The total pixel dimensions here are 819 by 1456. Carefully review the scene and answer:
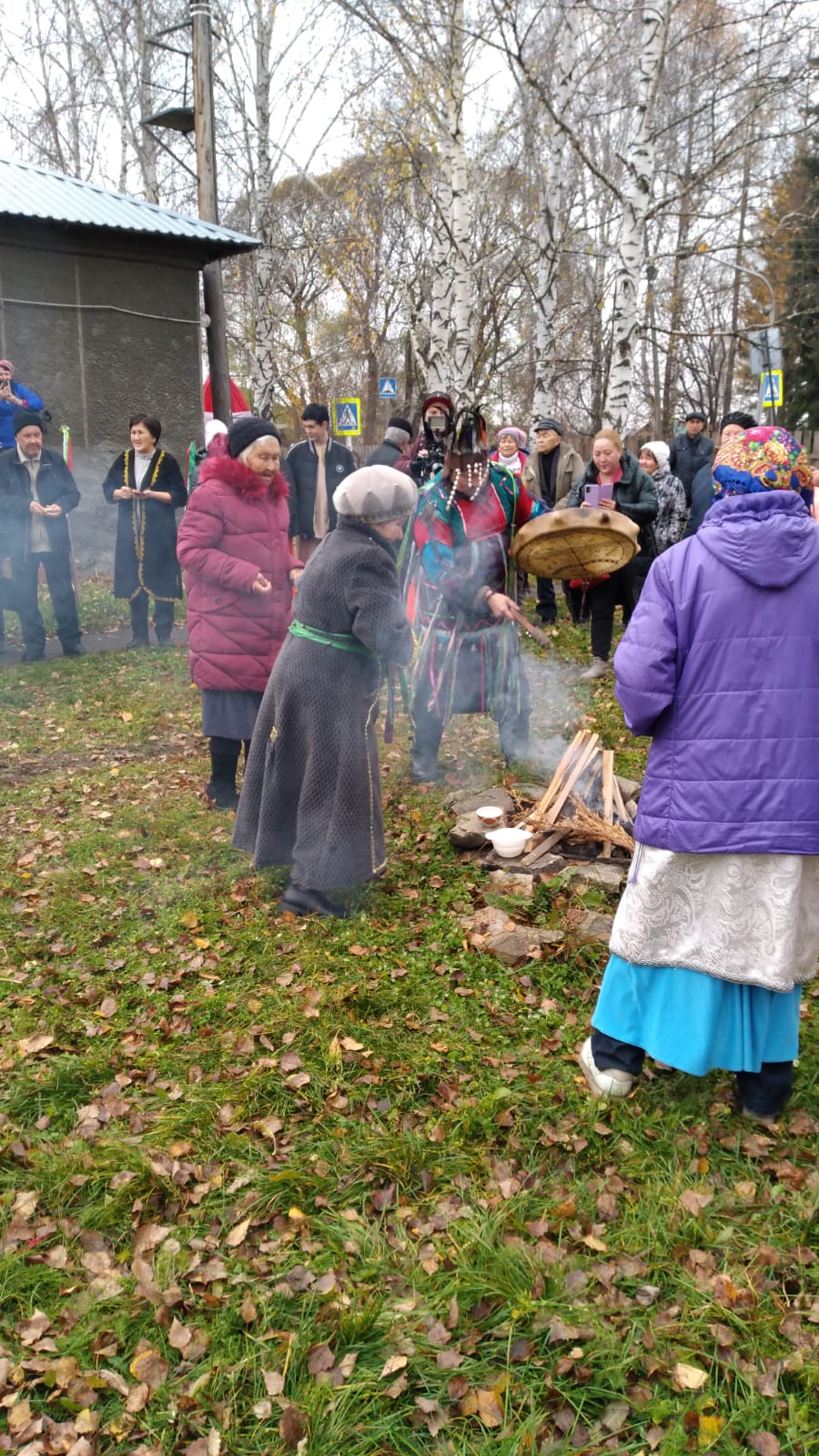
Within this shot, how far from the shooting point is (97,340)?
44.0ft

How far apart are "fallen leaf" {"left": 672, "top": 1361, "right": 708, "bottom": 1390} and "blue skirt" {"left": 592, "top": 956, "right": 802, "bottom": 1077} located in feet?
2.78

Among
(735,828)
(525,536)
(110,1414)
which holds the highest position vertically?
(525,536)

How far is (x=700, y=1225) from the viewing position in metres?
2.98

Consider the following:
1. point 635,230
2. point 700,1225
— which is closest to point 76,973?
point 700,1225

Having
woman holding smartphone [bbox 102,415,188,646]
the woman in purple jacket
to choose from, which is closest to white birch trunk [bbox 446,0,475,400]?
woman holding smartphone [bbox 102,415,188,646]

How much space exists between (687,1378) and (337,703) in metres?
2.92

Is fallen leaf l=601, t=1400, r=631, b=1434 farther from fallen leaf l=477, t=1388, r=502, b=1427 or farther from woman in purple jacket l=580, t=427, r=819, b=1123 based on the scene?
woman in purple jacket l=580, t=427, r=819, b=1123

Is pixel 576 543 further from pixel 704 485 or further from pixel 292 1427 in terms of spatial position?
pixel 704 485

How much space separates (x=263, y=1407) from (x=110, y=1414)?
38cm

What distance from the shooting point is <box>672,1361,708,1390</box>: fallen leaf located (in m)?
2.49

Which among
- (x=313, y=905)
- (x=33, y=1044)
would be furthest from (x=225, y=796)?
(x=33, y=1044)

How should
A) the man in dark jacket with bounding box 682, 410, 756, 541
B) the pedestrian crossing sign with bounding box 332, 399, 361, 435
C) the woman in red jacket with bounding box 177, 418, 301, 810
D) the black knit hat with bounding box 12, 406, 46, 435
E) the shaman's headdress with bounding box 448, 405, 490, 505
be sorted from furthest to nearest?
1. the pedestrian crossing sign with bounding box 332, 399, 361, 435
2. the man in dark jacket with bounding box 682, 410, 756, 541
3. the black knit hat with bounding box 12, 406, 46, 435
4. the shaman's headdress with bounding box 448, 405, 490, 505
5. the woman in red jacket with bounding box 177, 418, 301, 810

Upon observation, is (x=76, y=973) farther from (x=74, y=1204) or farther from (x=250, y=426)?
(x=250, y=426)

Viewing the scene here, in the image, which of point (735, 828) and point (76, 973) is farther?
point (76, 973)
